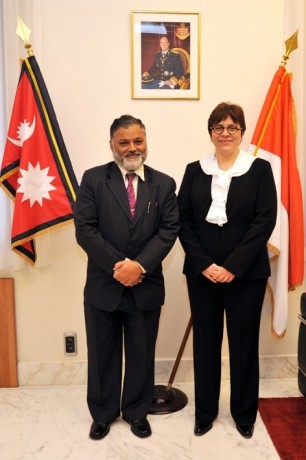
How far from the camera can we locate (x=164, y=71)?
261 cm

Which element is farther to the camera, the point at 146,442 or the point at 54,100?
the point at 54,100

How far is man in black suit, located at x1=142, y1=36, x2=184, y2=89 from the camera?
102 inches

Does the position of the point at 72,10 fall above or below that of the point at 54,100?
above

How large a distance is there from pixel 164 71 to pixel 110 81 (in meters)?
0.31

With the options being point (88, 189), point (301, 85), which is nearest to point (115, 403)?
point (88, 189)

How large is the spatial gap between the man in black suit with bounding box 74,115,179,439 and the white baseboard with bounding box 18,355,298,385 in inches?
22.8

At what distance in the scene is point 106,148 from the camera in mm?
2660

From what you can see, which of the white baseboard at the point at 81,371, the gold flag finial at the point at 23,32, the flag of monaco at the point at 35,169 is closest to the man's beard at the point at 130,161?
the flag of monaco at the point at 35,169

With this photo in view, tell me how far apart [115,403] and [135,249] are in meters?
0.79

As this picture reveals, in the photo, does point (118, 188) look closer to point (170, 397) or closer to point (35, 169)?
point (35, 169)

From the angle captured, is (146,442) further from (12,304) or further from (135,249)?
(12,304)

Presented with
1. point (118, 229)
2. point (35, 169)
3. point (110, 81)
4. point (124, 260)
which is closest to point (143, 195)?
point (118, 229)

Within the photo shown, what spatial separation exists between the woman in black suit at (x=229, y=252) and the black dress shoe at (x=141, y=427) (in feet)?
0.76

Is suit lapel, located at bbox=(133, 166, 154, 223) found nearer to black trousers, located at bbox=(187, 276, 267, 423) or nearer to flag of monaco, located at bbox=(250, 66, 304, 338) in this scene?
black trousers, located at bbox=(187, 276, 267, 423)
